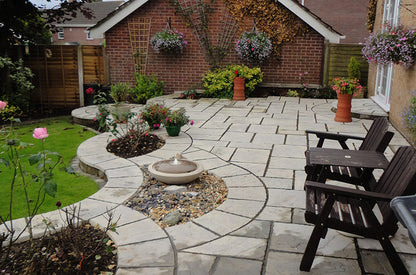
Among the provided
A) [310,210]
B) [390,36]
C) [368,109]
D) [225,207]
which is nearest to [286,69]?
[368,109]

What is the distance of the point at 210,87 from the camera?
10.4 meters

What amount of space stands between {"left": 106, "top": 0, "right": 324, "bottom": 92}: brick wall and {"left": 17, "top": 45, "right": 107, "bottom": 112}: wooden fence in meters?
0.59

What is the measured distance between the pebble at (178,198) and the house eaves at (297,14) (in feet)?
23.4

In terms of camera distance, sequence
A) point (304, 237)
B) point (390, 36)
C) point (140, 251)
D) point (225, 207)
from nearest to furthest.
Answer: point (140, 251), point (304, 237), point (225, 207), point (390, 36)

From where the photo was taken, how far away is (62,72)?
1083 centimetres

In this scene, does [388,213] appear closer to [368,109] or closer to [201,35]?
[368,109]

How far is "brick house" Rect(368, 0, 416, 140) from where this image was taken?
247 inches

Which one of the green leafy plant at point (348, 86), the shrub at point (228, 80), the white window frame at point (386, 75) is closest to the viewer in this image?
the green leafy plant at point (348, 86)

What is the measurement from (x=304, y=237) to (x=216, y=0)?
892 cm

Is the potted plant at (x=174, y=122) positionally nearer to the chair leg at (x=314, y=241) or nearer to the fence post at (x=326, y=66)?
the chair leg at (x=314, y=241)

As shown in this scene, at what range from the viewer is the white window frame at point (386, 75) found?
310 inches

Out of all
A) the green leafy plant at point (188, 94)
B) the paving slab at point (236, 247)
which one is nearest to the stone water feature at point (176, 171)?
the paving slab at point (236, 247)

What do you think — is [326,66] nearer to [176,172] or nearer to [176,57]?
[176,57]

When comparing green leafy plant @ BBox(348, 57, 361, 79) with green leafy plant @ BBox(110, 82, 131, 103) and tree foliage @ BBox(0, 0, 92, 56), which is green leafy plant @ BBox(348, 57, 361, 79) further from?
tree foliage @ BBox(0, 0, 92, 56)
